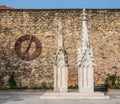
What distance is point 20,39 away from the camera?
22.2 m

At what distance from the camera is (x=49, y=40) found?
22.1 meters

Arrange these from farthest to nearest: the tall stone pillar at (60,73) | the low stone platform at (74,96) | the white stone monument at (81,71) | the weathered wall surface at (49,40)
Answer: the weathered wall surface at (49,40) → the tall stone pillar at (60,73) → the white stone monument at (81,71) → the low stone platform at (74,96)

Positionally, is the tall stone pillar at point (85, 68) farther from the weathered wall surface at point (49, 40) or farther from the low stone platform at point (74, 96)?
the weathered wall surface at point (49, 40)

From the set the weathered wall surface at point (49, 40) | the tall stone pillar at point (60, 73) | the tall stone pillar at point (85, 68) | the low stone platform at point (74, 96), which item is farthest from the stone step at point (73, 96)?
the weathered wall surface at point (49, 40)

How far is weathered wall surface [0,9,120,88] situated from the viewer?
22.0 m

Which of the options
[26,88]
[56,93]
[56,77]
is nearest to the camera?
[56,93]

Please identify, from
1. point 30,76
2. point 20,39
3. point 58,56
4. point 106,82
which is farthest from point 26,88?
point 58,56

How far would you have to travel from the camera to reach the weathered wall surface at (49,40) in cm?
2195

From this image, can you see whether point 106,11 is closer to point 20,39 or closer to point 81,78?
point 20,39

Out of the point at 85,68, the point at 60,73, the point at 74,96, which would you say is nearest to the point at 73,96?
the point at 74,96

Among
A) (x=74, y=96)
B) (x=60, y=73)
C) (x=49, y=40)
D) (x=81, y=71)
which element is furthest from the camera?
(x=49, y=40)

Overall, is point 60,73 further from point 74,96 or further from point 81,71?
point 74,96

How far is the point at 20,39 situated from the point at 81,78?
7.52 metres

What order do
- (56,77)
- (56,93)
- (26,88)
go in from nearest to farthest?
(56,93) → (56,77) → (26,88)
